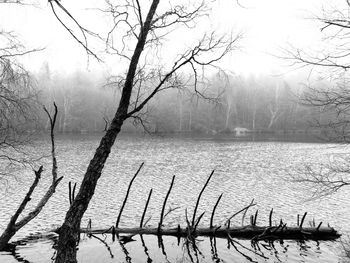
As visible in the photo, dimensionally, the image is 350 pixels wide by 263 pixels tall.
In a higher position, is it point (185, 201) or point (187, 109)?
point (187, 109)

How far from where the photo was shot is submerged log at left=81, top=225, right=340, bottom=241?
14.5 metres

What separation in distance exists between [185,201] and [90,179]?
51.1 feet

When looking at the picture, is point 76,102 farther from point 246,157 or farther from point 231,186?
point 231,186

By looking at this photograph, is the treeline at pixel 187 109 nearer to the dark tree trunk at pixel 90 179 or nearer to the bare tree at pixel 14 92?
the bare tree at pixel 14 92

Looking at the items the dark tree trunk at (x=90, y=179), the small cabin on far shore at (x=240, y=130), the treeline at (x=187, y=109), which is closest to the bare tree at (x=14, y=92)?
the dark tree trunk at (x=90, y=179)

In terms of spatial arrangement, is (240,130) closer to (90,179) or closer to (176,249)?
(176,249)

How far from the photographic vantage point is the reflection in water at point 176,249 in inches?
505

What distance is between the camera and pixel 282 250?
544 inches

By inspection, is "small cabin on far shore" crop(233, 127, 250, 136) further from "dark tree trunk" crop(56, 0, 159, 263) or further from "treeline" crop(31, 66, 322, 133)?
"dark tree trunk" crop(56, 0, 159, 263)

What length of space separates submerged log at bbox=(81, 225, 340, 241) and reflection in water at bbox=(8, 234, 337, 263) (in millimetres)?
251

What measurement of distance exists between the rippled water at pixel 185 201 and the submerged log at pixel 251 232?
1.42ft

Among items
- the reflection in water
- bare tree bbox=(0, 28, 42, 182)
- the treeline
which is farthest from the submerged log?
the treeline

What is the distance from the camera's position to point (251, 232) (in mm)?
14906

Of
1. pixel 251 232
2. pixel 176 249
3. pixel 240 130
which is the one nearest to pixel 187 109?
pixel 240 130
